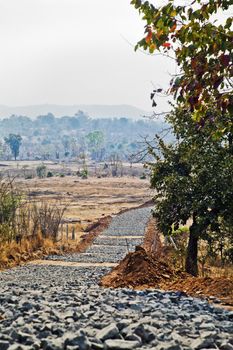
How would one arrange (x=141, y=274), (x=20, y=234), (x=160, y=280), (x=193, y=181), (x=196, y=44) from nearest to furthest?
(x=196, y=44), (x=160, y=280), (x=141, y=274), (x=193, y=181), (x=20, y=234)

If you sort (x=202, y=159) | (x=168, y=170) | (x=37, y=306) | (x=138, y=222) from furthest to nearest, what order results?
(x=138, y=222) < (x=168, y=170) < (x=202, y=159) < (x=37, y=306)

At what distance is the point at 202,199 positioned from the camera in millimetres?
19406

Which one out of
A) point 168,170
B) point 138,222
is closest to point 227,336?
point 168,170

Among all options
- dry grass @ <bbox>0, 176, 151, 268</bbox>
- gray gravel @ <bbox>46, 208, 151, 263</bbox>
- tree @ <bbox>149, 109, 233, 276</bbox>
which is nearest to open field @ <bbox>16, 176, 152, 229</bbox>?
dry grass @ <bbox>0, 176, 151, 268</bbox>

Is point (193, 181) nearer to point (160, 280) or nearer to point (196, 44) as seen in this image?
point (160, 280)

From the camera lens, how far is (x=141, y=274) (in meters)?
16.4

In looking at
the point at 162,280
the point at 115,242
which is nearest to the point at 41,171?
the point at 115,242

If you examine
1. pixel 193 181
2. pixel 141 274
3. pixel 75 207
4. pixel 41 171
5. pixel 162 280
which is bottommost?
pixel 75 207

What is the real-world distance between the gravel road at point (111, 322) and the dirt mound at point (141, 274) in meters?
3.40

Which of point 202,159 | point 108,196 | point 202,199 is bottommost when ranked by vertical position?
point 108,196

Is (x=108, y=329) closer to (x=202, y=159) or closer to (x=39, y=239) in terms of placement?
(x=202, y=159)

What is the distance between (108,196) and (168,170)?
83285 millimetres

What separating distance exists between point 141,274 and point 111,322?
8.43 metres

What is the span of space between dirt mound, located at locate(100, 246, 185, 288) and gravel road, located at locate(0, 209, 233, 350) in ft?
11.2
